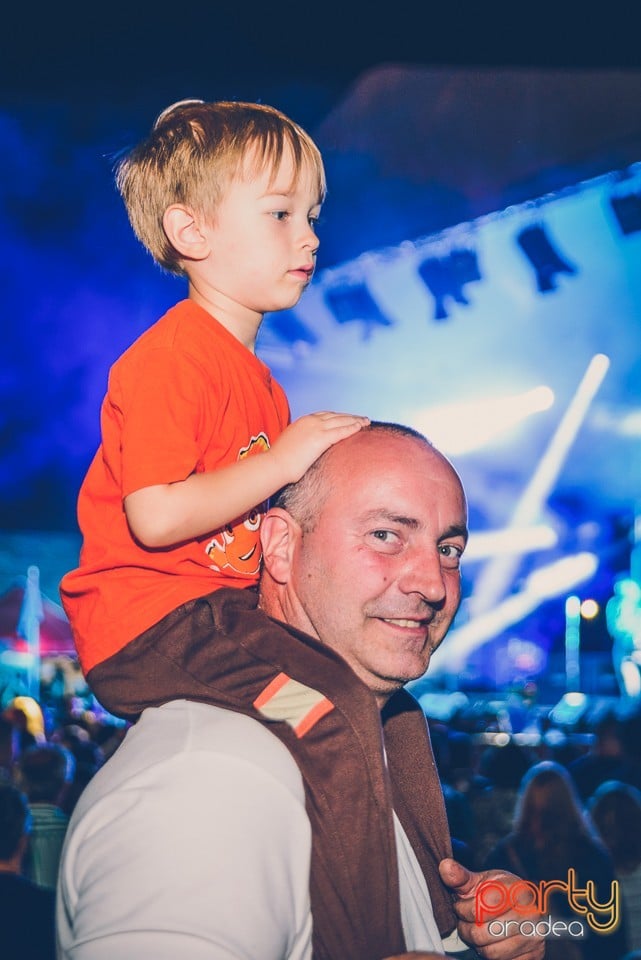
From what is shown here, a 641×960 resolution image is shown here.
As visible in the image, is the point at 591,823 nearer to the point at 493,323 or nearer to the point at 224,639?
the point at 224,639

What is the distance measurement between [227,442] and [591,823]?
85.4 inches

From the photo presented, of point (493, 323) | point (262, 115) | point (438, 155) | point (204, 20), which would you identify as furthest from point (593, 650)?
point (262, 115)

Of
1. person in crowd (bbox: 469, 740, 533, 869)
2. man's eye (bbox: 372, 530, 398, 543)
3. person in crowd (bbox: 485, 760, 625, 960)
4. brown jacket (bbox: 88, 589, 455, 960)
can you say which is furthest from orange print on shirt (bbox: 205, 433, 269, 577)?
person in crowd (bbox: 469, 740, 533, 869)

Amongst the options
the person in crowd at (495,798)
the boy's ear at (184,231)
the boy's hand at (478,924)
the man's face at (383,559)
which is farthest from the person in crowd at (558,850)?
the boy's ear at (184,231)

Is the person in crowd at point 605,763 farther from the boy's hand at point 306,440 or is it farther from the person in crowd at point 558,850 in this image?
the boy's hand at point 306,440

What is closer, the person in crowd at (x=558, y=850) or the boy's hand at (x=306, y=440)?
the boy's hand at (x=306, y=440)

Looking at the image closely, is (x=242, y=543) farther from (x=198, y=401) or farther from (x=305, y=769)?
(x=305, y=769)

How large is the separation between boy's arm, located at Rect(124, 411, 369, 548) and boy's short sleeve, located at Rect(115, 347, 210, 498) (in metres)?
0.03

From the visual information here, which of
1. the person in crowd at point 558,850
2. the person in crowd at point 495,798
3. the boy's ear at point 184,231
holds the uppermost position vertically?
the boy's ear at point 184,231

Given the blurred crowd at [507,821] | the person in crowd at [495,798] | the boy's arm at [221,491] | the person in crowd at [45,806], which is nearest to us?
the boy's arm at [221,491]

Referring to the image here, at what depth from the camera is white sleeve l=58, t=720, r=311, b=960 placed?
123 centimetres

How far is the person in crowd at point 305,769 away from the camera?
126 centimetres

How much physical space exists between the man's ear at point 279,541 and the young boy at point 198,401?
0.05 meters

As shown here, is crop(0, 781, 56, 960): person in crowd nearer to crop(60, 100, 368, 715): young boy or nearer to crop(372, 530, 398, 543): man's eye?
crop(60, 100, 368, 715): young boy
